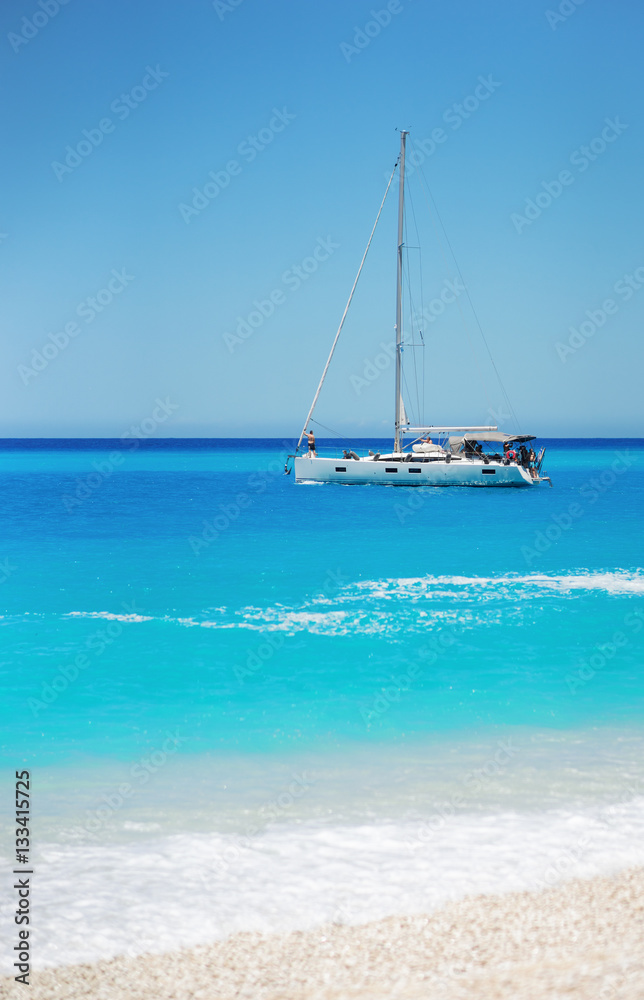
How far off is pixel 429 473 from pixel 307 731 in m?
38.4

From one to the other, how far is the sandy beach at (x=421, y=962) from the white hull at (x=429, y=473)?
139 ft

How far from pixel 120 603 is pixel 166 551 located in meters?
7.48

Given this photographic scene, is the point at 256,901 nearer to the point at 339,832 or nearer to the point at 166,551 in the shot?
the point at 339,832

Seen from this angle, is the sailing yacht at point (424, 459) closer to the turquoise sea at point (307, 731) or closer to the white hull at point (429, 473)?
the white hull at point (429, 473)

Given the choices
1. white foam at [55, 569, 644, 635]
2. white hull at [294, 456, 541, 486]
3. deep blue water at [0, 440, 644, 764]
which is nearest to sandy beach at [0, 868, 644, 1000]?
deep blue water at [0, 440, 644, 764]

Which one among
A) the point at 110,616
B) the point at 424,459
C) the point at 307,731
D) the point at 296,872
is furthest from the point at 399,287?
the point at 296,872

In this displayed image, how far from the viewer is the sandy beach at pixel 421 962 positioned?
438 cm

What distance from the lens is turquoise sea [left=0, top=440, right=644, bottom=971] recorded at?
595cm

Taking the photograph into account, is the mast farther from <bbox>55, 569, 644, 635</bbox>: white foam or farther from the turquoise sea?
<bbox>55, 569, 644, 635</bbox>: white foam

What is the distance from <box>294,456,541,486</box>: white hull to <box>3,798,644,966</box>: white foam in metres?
40.4

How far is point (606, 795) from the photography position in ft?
24.4

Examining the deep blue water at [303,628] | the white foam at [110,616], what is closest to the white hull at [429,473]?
the deep blue water at [303,628]

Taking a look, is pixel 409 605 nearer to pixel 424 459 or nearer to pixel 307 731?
pixel 307 731

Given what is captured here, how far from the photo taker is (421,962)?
4.71m
